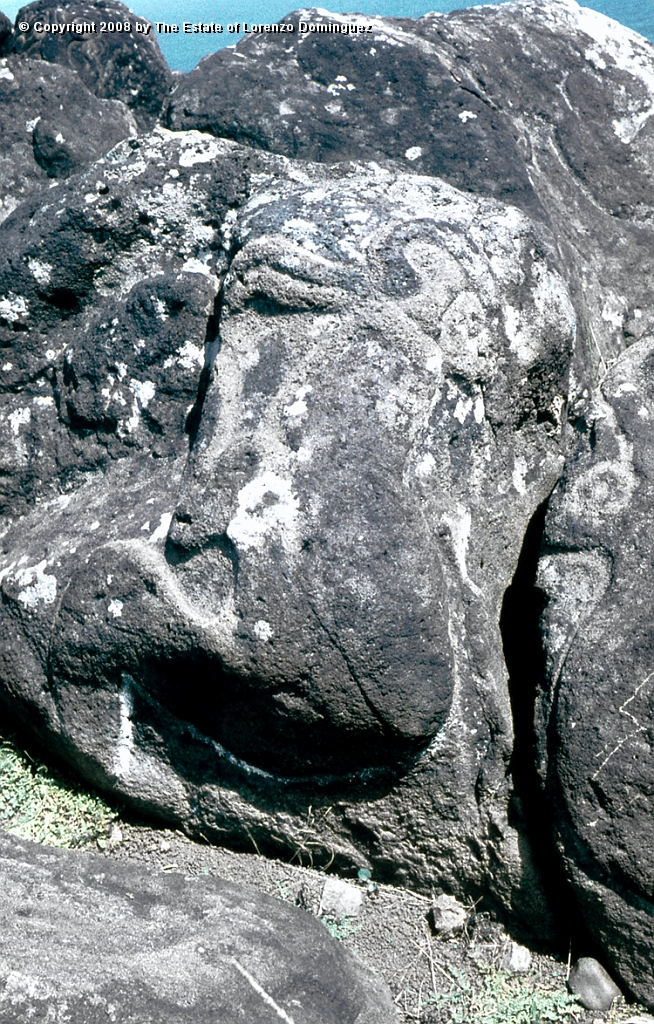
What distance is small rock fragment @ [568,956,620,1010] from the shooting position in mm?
2061

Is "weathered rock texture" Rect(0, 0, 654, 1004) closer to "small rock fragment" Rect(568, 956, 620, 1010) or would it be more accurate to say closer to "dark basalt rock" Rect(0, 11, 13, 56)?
"small rock fragment" Rect(568, 956, 620, 1010)

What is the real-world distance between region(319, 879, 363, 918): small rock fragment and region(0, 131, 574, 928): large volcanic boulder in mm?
65

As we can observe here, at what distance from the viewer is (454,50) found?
328 cm

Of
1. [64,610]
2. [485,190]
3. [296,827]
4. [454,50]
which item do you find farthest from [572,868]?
[454,50]

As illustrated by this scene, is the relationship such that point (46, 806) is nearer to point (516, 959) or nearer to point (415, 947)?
point (415, 947)

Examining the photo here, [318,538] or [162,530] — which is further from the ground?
[318,538]

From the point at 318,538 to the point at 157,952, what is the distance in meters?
0.86

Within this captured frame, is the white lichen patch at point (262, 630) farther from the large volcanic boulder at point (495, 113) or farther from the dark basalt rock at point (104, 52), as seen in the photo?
the dark basalt rock at point (104, 52)

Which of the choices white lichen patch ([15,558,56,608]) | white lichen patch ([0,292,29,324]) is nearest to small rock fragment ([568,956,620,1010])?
white lichen patch ([15,558,56,608])

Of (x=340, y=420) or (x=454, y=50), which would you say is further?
(x=454, y=50)

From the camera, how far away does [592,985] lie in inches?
81.9

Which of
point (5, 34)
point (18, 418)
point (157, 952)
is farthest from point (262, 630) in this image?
point (5, 34)

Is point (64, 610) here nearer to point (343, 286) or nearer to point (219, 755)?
point (219, 755)

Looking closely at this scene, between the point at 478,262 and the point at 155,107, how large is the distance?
1.88 m
